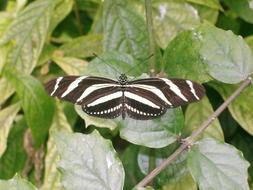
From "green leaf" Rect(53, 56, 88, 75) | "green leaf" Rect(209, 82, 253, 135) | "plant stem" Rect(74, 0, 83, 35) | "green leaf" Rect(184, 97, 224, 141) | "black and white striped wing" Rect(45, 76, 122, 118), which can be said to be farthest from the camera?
"plant stem" Rect(74, 0, 83, 35)

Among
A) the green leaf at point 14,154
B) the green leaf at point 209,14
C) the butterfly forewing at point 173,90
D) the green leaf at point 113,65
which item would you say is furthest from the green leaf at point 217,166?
the green leaf at point 14,154

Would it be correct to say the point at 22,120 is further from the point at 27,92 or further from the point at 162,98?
the point at 162,98

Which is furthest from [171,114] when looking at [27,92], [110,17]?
[27,92]

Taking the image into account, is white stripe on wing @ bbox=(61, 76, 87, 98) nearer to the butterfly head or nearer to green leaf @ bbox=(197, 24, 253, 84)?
the butterfly head

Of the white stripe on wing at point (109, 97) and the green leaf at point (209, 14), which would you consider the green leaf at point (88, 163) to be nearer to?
the white stripe on wing at point (109, 97)

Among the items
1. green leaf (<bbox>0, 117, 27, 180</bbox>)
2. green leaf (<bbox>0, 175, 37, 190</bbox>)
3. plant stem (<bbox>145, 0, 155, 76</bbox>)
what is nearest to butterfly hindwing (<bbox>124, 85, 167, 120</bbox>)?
plant stem (<bbox>145, 0, 155, 76</bbox>)

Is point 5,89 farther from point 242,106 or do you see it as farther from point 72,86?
point 242,106

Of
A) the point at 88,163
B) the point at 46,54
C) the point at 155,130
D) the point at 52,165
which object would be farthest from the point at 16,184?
the point at 46,54
